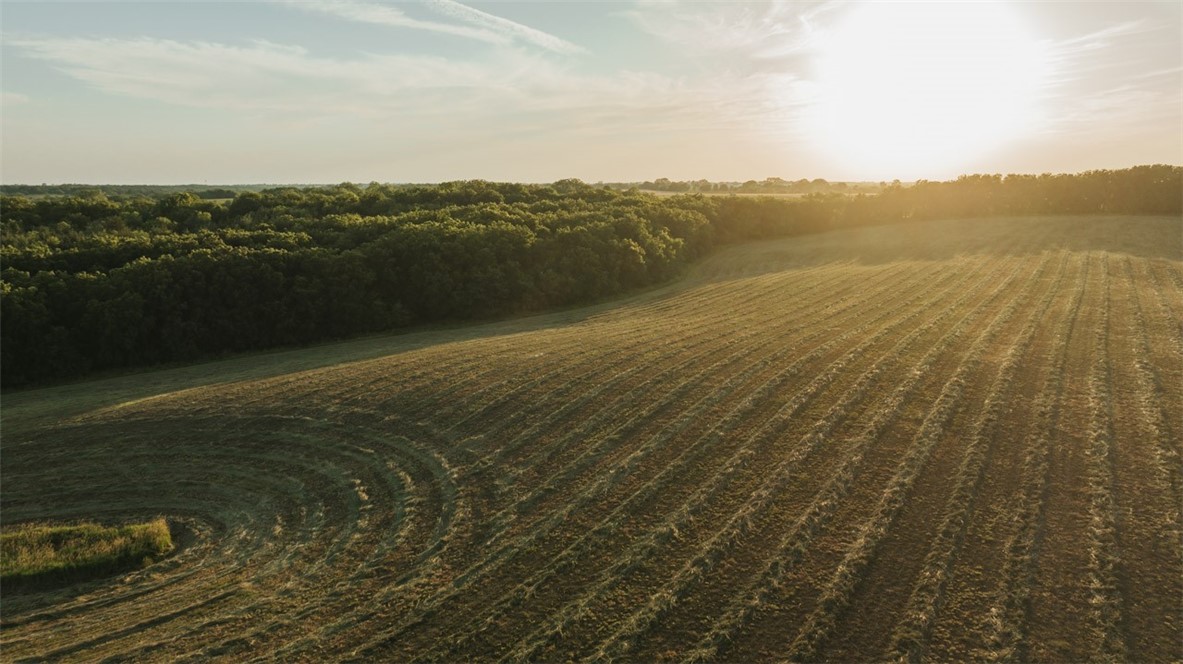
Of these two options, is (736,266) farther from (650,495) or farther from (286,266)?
(650,495)

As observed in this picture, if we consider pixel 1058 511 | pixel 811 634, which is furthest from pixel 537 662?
pixel 1058 511

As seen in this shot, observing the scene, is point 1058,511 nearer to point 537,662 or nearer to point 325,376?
point 537,662

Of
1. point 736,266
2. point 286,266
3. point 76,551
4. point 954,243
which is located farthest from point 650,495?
point 954,243

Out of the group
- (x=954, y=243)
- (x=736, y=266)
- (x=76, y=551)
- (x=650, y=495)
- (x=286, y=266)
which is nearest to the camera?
(x=76, y=551)

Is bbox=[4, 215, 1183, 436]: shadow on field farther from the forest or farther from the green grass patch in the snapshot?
the green grass patch

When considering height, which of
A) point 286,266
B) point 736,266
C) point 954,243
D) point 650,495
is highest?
point 286,266

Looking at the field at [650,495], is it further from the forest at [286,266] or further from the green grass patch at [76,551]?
the forest at [286,266]

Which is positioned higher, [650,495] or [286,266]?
[286,266]
